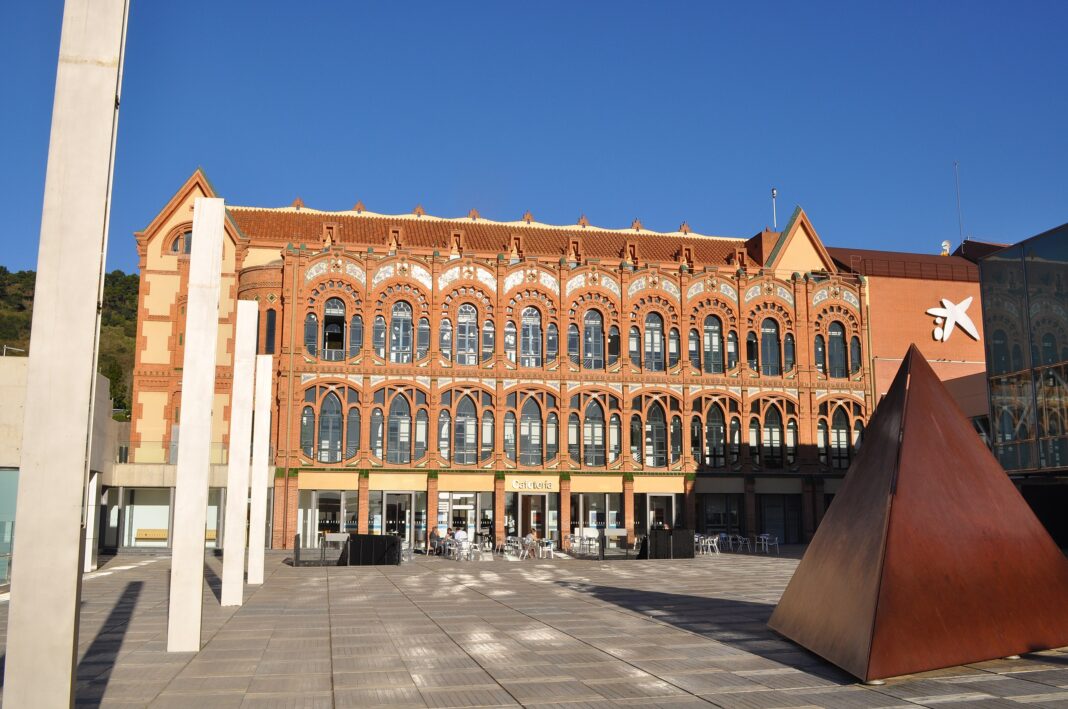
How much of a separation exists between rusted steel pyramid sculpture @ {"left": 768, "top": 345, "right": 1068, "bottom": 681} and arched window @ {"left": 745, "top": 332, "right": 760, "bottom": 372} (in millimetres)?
35602

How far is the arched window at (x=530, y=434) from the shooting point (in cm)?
4694

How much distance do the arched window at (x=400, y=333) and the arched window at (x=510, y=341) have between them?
4.77 metres

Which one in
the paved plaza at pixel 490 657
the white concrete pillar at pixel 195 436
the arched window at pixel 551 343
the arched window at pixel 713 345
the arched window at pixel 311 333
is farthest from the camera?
the arched window at pixel 713 345

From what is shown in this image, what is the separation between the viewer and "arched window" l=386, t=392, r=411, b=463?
45.3 meters

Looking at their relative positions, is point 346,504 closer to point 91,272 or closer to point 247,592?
point 247,592

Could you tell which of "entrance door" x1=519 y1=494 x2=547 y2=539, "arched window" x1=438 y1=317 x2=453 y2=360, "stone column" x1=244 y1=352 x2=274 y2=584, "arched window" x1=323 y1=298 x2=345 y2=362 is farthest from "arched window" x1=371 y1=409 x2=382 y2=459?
"stone column" x1=244 y1=352 x2=274 y2=584

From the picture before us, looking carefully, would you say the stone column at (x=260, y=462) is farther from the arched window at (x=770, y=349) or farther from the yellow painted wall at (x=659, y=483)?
the arched window at (x=770, y=349)

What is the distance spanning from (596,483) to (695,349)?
882cm

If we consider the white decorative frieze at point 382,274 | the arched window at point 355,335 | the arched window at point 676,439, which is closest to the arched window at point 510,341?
the white decorative frieze at point 382,274

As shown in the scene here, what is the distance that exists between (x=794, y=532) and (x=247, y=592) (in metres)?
34.1

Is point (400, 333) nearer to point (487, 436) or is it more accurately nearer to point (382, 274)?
point (382, 274)

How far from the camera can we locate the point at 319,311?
45188 mm

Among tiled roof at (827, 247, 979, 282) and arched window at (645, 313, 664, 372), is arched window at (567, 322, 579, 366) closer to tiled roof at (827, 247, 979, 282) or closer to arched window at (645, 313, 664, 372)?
arched window at (645, 313, 664, 372)

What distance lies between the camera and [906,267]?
55.3 meters
